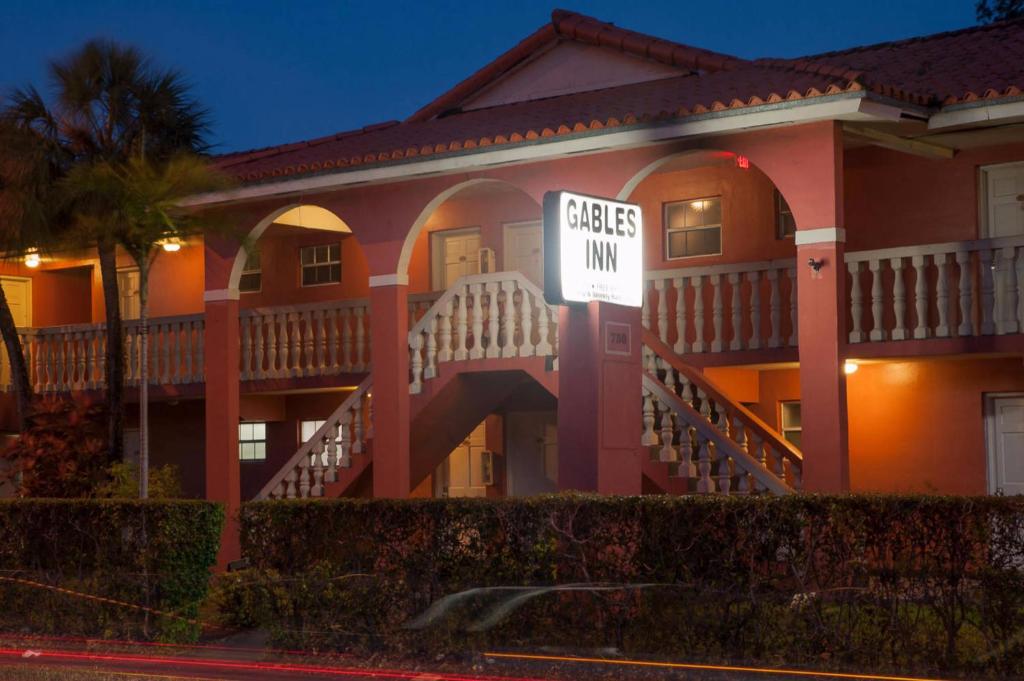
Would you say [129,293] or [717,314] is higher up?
[129,293]

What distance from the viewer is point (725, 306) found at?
19297 millimetres

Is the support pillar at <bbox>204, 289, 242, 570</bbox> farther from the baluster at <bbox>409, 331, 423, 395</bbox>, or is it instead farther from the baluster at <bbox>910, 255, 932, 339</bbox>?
the baluster at <bbox>910, 255, 932, 339</bbox>

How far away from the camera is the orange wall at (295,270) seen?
949 inches

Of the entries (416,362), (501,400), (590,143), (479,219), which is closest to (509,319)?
(416,362)

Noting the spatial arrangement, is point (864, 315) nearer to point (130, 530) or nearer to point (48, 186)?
point (130, 530)

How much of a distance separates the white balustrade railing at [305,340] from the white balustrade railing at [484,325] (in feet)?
7.01

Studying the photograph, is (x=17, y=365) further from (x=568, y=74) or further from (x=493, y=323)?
(x=568, y=74)

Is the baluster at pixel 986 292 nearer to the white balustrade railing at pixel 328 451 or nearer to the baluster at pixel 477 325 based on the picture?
the baluster at pixel 477 325

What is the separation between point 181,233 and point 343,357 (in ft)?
11.8

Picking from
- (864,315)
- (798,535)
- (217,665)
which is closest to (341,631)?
(217,665)

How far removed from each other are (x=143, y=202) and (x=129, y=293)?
9.10m

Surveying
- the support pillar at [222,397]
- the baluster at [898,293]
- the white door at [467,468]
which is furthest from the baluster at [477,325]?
the baluster at [898,293]

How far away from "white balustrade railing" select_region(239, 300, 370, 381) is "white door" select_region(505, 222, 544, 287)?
228 centimetres

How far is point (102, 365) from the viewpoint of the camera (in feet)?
79.2
